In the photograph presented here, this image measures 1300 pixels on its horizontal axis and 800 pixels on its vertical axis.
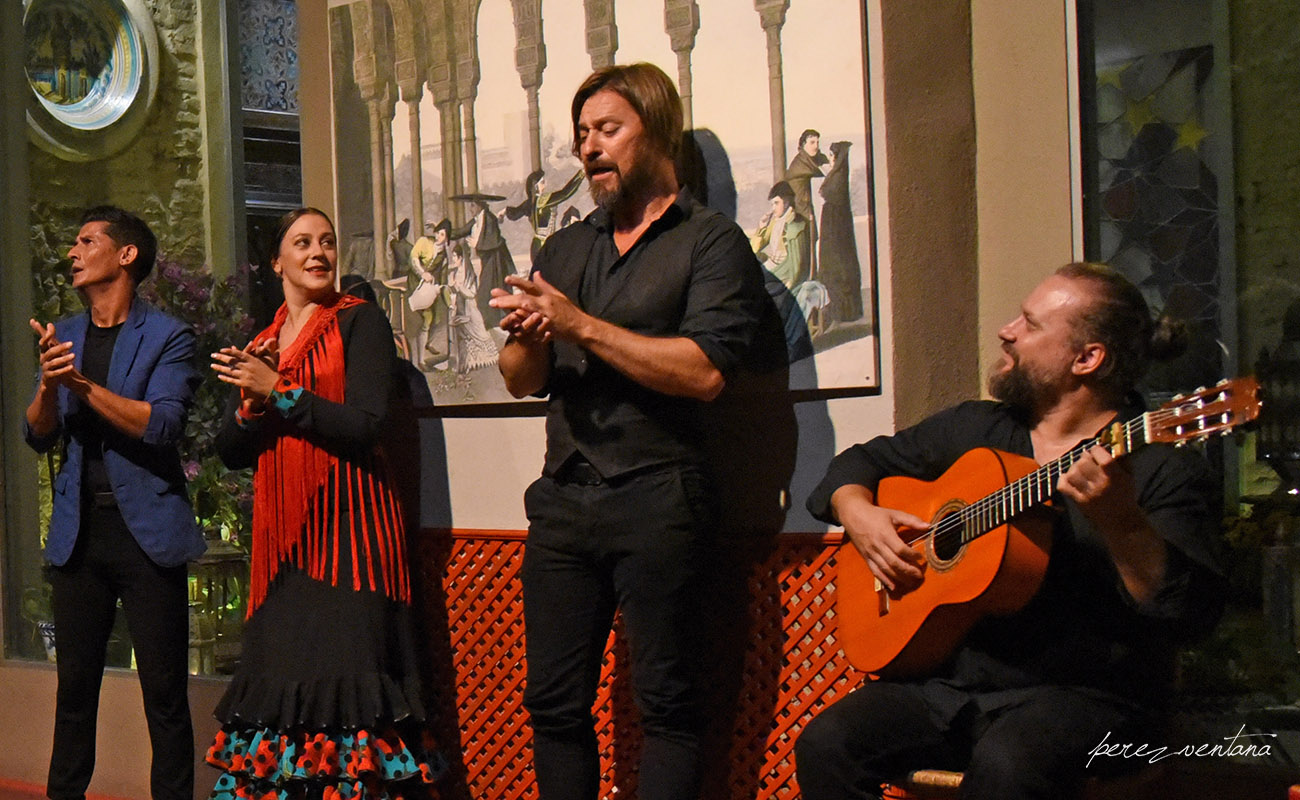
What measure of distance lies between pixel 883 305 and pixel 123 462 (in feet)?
6.72

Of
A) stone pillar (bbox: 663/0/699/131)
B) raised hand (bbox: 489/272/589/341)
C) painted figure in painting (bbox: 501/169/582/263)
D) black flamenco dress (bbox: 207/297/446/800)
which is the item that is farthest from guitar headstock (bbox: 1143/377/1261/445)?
black flamenco dress (bbox: 207/297/446/800)

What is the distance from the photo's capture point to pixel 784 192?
3471 millimetres

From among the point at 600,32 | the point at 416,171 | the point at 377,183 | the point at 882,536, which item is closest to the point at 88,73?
the point at 377,183

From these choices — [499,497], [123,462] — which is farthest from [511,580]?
[123,462]

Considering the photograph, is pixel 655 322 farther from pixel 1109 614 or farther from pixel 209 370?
pixel 209 370

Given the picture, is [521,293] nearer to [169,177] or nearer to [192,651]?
[192,651]

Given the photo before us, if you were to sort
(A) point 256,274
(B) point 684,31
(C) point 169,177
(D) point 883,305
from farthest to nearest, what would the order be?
1. (C) point 169,177
2. (A) point 256,274
3. (B) point 684,31
4. (D) point 883,305

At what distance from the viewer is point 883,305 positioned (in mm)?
3365

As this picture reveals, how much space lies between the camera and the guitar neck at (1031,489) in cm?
238

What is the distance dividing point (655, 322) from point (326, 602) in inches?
47.1

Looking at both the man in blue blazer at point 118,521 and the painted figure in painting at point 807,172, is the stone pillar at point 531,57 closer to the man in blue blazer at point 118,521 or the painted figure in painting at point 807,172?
the painted figure in painting at point 807,172

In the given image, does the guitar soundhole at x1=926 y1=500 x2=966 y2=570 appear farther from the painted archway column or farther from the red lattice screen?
the painted archway column


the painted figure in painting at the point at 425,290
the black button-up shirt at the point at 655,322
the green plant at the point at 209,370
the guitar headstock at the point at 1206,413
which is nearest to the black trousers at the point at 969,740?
the guitar headstock at the point at 1206,413

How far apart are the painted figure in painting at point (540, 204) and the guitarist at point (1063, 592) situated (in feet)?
4.34
